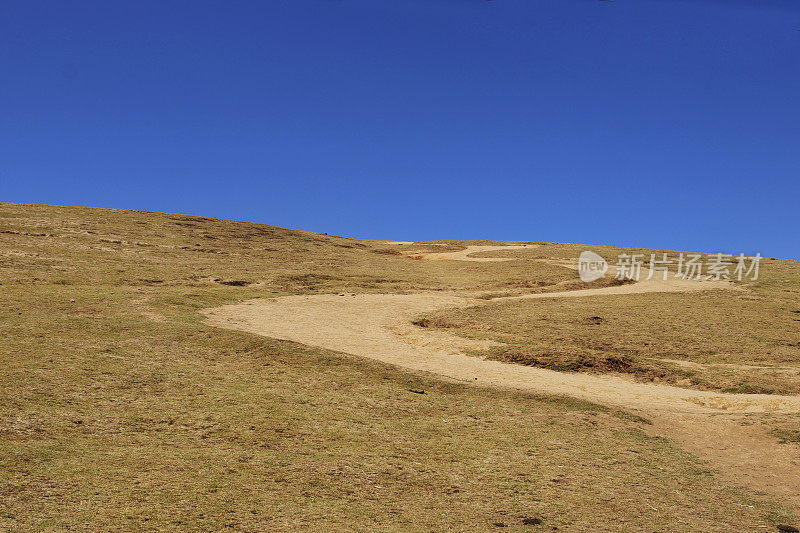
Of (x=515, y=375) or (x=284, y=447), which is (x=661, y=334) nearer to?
(x=515, y=375)

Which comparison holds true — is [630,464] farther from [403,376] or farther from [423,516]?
[403,376]

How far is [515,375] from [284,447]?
8928 mm

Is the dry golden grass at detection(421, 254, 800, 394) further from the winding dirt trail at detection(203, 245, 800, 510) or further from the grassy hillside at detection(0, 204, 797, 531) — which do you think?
the grassy hillside at detection(0, 204, 797, 531)

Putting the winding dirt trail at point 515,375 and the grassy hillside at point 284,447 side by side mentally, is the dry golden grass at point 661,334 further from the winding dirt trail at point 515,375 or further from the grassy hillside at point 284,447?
the grassy hillside at point 284,447

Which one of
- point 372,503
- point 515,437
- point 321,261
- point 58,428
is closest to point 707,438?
point 515,437

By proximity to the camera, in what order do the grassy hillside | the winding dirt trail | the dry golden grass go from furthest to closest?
the dry golden grass, the winding dirt trail, the grassy hillside

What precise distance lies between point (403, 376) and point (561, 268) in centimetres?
2742

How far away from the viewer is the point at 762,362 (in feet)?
62.1

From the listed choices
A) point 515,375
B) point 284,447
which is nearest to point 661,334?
point 515,375

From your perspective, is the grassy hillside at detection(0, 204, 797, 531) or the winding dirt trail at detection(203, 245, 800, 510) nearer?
the grassy hillside at detection(0, 204, 797, 531)

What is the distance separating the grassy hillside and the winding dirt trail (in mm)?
918

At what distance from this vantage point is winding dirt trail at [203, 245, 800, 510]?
1074cm

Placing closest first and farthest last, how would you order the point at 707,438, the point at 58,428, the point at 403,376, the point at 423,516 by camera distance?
the point at 423,516
the point at 58,428
the point at 707,438
the point at 403,376

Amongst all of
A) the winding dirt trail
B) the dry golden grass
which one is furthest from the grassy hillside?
the dry golden grass
